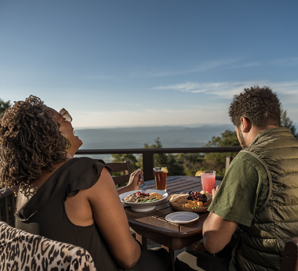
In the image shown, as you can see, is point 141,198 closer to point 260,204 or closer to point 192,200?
point 192,200

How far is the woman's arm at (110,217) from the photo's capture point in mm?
922

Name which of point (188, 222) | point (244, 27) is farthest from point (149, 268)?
point (244, 27)

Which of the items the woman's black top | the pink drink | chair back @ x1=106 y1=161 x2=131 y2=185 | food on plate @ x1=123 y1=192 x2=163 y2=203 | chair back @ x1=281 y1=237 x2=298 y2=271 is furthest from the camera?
chair back @ x1=106 y1=161 x2=131 y2=185

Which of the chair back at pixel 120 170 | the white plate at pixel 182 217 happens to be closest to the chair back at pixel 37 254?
the white plate at pixel 182 217

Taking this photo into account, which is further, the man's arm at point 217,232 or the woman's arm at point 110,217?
the man's arm at point 217,232

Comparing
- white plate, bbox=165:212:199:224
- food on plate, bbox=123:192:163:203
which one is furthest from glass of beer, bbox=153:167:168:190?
white plate, bbox=165:212:199:224

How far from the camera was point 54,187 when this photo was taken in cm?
91

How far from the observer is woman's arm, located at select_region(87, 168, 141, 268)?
3.02ft

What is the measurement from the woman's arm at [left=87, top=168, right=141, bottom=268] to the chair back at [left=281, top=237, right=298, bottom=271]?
60 centimetres

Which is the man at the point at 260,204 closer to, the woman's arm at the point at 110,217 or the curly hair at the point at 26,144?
the woman's arm at the point at 110,217

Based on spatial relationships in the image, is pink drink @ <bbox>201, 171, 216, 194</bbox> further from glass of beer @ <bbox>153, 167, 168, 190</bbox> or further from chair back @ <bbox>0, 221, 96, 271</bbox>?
chair back @ <bbox>0, 221, 96, 271</bbox>

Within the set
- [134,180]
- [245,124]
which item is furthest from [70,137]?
[245,124]

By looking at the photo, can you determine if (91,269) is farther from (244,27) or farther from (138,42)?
(138,42)

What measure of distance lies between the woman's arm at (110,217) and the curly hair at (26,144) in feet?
0.73
